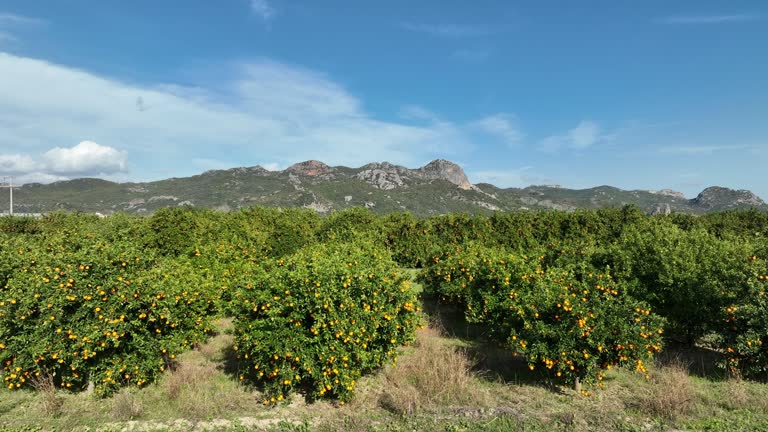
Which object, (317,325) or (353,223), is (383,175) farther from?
(317,325)

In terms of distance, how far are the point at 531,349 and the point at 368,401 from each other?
2.53 metres

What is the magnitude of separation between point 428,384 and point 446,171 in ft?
593

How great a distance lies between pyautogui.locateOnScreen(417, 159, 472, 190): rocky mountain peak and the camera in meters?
180

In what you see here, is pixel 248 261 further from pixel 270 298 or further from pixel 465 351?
pixel 465 351

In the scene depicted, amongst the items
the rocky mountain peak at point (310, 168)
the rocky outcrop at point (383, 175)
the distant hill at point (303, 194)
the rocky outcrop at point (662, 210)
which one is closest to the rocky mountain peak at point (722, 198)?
the distant hill at point (303, 194)

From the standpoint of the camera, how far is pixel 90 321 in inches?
208

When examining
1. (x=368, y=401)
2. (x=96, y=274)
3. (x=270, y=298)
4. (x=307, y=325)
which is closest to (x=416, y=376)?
(x=368, y=401)

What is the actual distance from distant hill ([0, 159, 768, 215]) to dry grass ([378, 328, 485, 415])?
81.2 metres

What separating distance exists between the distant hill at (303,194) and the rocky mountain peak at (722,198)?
309mm

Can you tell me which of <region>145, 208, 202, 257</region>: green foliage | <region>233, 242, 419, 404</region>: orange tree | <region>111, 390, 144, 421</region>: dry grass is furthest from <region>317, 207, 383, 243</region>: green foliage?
<region>111, 390, 144, 421</region>: dry grass

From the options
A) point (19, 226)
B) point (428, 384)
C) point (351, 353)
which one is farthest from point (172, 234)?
point (19, 226)

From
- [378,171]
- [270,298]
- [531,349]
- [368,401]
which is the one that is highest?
[378,171]

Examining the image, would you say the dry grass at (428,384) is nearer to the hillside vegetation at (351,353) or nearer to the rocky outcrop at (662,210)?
the hillside vegetation at (351,353)

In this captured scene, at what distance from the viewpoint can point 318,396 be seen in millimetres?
5617
